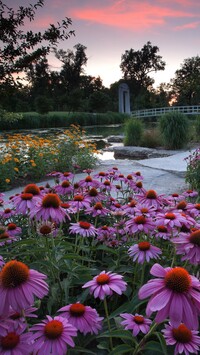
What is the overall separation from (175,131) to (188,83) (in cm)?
3399

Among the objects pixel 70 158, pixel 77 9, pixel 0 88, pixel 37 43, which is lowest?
pixel 70 158

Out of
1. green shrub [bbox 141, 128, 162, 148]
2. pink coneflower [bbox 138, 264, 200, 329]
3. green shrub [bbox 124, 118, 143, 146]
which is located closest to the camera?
pink coneflower [bbox 138, 264, 200, 329]

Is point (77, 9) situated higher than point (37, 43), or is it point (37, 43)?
point (77, 9)

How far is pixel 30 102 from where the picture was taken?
38688 millimetres

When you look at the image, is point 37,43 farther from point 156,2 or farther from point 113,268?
point 113,268

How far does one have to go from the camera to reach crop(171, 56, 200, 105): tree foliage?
4095 cm

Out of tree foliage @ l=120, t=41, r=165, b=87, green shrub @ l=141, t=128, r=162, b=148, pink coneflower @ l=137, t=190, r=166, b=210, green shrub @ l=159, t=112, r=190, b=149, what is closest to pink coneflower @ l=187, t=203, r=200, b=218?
pink coneflower @ l=137, t=190, r=166, b=210

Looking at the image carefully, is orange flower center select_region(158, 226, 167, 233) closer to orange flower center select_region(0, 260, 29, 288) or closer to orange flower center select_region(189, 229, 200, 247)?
orange flower center select_region(189, 229, 200, 247)

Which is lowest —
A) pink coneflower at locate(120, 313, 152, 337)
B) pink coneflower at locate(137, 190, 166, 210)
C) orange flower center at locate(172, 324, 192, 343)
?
pink coneflower at locate(120, 313, 152, 337)

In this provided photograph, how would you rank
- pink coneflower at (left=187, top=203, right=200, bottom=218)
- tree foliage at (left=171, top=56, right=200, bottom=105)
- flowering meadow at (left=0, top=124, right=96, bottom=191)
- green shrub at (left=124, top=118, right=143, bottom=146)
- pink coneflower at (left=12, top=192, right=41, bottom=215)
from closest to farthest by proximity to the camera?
1. pink coneflower at (left=12, top=192, right=41, bottom=215)
2. pink coneflower at (left=187, top=203, right=200, bottom=218)
3. flowering meadow at (left=0, top=124, right=96, bottom=191)
4. green shrub at (left=124, top=118, right=143, bottom=146)
5. tree foliage at (left=171, top=56, right=200, bottom=105)

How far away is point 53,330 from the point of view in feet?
2.16

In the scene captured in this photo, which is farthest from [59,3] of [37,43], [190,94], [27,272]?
[190,94]

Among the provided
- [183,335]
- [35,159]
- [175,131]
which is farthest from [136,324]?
[175,131]

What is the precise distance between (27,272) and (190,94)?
44387mm
